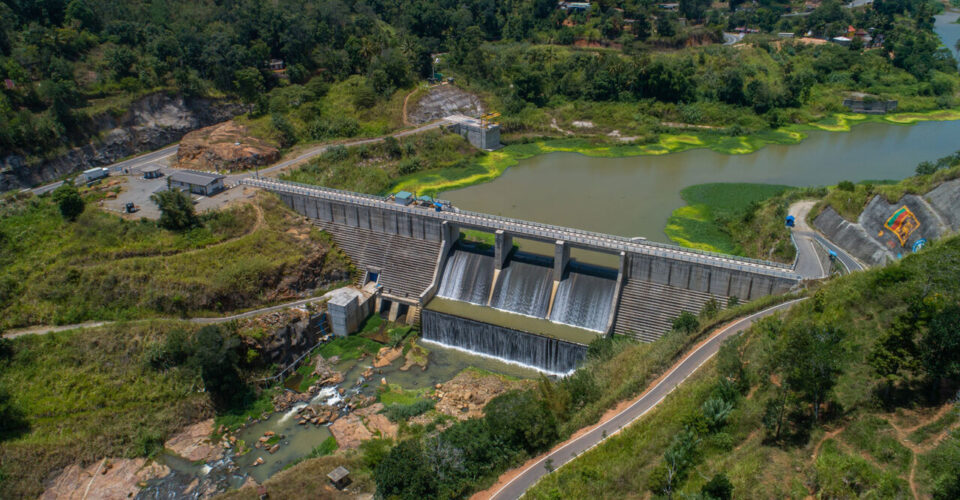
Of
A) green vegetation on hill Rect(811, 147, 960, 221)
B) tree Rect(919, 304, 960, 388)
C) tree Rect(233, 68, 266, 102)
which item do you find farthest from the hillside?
tree Rect(919, 304, 960, 388)

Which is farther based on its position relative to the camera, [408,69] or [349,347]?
[408,69]

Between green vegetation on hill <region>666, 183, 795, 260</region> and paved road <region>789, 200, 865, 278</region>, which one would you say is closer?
paved road <region>789, 200, 865, 278</region>

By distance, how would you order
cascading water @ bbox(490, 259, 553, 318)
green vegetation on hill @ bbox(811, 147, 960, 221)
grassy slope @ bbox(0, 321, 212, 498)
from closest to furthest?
grassy slope @ bbox(0, 321, 212, 498) < green vegetation on hill @ bbox(811, 147, 960, 221) < cascading water @ bbox(490, 259, 553, 318)

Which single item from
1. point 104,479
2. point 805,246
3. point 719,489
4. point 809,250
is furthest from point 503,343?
point 104,479

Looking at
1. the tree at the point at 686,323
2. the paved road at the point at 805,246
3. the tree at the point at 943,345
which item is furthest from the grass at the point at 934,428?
the paved road at the point at 805,246

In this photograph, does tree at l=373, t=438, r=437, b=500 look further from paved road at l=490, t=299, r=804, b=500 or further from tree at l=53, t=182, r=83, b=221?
tree at l=53, t=182, r=83, b=221

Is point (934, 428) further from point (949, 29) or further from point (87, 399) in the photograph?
point (949, 29)

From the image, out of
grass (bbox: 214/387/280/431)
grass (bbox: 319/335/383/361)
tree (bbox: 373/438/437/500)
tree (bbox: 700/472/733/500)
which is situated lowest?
grass (bbox: 214/387/280/431)
